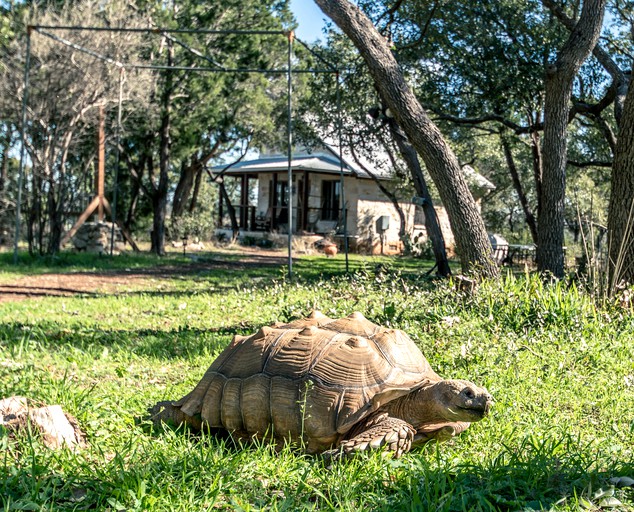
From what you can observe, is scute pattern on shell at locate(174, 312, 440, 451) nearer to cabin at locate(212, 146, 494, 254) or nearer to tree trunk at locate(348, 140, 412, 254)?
tree trunk at locate(348, 140, 412, 254)

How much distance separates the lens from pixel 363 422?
388cm

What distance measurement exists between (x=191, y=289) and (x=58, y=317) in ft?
12.7

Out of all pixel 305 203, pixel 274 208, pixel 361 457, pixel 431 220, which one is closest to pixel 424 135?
pixel 431 220

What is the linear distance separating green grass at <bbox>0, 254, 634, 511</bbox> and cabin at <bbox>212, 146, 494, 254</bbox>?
74.0 ft

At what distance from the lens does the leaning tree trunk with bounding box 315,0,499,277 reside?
30.4 feet

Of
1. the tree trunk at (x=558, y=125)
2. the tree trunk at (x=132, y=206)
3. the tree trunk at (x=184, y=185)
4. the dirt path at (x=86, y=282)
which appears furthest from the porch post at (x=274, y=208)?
the tree trunk at (x=558, y=125)

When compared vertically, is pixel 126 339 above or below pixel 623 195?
below

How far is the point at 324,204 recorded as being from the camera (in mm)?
35875

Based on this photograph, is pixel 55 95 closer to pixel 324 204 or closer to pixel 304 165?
pixel 304 165

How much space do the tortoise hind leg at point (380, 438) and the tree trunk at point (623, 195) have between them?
581 centimetres

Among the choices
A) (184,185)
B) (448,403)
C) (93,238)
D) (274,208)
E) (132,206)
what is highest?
(184,185)

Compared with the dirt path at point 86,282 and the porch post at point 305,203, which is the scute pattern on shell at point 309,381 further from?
the porch post at point 305,203

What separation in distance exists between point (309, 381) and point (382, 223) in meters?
25.0

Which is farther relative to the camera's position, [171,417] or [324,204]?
[324,204]
